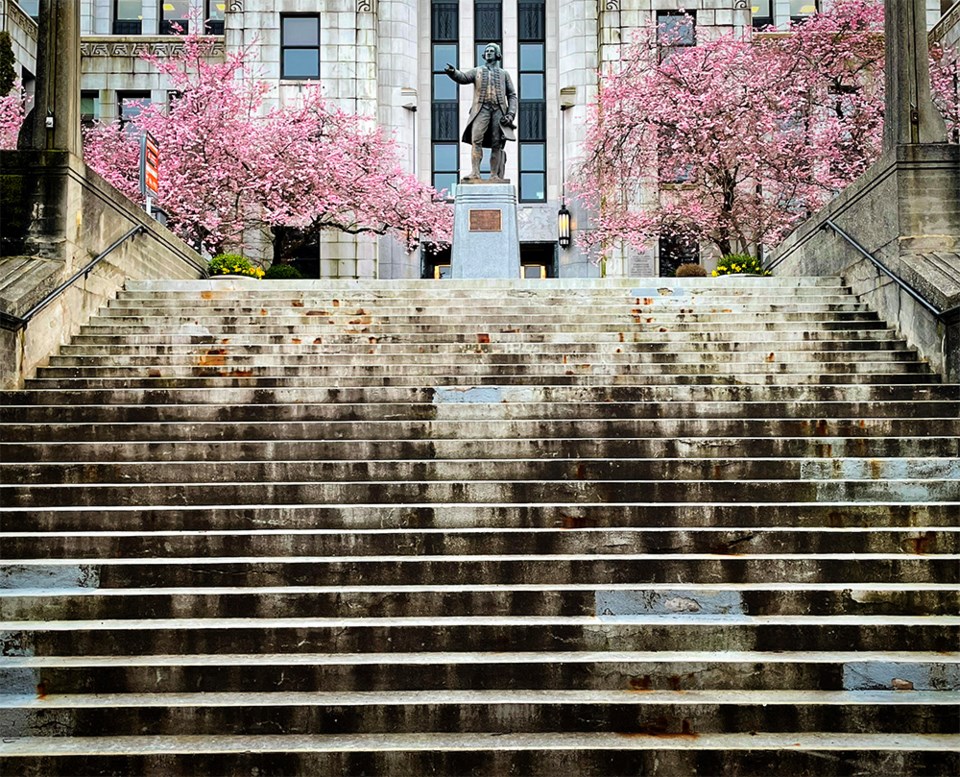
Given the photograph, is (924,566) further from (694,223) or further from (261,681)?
(694,223)

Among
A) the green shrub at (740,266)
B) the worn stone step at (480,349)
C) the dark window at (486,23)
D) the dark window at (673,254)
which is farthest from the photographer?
the dark window at (486,23)

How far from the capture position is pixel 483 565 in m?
5.84

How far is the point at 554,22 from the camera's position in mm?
30969

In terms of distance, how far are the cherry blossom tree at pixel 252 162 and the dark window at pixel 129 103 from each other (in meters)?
0.74

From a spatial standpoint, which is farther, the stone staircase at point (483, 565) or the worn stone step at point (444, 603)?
the worn stone step at point (444, 603)

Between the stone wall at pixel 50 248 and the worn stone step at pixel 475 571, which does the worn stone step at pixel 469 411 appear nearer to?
the stone wall at pixel 50 248

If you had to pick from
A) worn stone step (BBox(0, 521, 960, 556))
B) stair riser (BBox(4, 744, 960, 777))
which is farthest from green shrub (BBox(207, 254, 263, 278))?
stair riser (BBox(4, 744, 960, 777))

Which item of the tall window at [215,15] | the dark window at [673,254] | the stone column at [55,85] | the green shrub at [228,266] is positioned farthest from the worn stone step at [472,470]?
the tall window at [215,15]

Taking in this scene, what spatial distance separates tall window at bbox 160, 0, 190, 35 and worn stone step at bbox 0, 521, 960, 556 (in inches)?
1132

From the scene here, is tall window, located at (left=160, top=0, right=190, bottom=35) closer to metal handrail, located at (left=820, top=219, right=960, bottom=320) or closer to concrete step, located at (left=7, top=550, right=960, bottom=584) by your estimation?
metal handrail, located at (left=820, top=219, right=960, bottom=320)

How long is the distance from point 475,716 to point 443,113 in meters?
28.6

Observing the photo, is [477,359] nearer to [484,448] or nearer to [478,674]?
[484,448]

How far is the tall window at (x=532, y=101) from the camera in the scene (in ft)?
101

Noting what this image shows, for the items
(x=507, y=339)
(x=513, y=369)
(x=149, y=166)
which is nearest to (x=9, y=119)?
(x=149, y=166)
